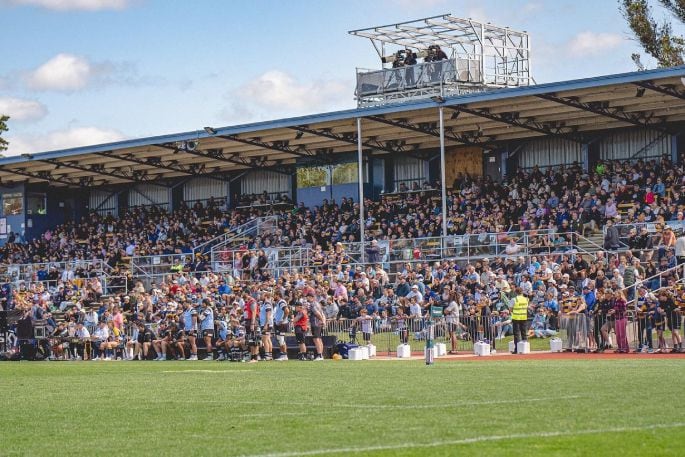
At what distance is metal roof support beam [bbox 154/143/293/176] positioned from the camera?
156ft

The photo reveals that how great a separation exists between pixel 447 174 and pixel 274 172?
9.77 metres

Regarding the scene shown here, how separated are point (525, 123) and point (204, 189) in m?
19.6

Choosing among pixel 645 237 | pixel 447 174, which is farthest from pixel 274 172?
pixel 645 237

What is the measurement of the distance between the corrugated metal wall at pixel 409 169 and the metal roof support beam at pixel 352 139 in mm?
704

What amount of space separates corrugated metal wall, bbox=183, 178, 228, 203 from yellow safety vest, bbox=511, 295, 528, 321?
29.3 m

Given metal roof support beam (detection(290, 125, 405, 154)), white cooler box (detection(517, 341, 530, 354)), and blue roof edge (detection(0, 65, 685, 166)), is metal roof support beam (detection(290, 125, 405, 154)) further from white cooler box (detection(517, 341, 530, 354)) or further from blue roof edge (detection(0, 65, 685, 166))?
white cooler box (detection(517, 341, 530, 354))

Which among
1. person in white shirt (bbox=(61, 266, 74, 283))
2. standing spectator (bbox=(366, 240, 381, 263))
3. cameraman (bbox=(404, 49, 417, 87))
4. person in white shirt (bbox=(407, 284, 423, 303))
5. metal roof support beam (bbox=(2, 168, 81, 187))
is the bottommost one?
person in white shirt (bbox=(407, 284, 423, 303))

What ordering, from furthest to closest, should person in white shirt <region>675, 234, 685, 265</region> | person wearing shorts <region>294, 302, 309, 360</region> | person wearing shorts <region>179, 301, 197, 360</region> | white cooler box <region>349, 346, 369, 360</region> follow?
person wearing shorts <region>179, 301, 197, 360</region> → person in white shirt <region>675, 234, 685, 265</region> → white cooler box <region>349, 346, 369, 360</region> → person wearing shorts <region>294, 302, 309, 360</region>

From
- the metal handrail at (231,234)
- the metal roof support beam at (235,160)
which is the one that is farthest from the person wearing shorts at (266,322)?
the metal roof support beam at (235,160)

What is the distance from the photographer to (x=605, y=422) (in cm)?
963

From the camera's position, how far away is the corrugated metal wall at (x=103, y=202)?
5953 centimetres

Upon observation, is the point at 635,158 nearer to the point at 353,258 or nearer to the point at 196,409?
the point at 353,258

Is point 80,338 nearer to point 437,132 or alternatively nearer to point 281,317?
point 281,317

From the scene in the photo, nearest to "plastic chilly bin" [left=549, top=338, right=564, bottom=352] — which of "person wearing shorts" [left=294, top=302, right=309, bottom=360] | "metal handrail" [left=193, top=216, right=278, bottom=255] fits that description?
"person wearing shorts" [left=294, top=302, right=309, bottom=360]
